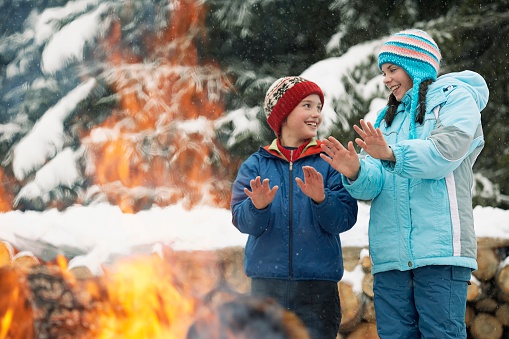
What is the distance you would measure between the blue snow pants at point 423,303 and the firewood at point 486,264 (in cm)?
174

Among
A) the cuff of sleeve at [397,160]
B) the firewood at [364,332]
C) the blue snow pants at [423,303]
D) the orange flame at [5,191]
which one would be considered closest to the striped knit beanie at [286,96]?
the cuff of sleeve at [397,160]

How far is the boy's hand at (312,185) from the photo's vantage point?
268 cm

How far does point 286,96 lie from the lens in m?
3.15

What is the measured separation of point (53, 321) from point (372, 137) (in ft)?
5.15

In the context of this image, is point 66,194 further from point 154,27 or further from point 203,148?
point 154,27

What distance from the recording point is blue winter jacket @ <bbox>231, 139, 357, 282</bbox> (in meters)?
2.79

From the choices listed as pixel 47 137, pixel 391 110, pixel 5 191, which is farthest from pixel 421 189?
pixel 5 191

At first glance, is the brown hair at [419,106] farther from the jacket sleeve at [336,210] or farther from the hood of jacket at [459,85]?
the jacket sleeve at [336,210]

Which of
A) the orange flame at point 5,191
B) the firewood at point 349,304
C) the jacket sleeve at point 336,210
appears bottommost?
the orange flame at point 5,191

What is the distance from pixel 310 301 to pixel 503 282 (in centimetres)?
198

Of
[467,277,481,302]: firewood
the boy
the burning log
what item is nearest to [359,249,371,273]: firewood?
[467,277,481,302]: firewood

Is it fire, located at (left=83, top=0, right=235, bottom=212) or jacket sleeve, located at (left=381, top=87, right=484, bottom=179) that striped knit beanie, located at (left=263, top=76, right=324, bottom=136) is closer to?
jacket sleeve, located at (left=381, top=87, right=484, bottom=179)

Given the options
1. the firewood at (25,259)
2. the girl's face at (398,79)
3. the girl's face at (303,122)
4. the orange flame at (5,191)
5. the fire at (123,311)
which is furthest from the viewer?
the orange flame at (5,191)

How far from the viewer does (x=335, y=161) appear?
2.60 metres
